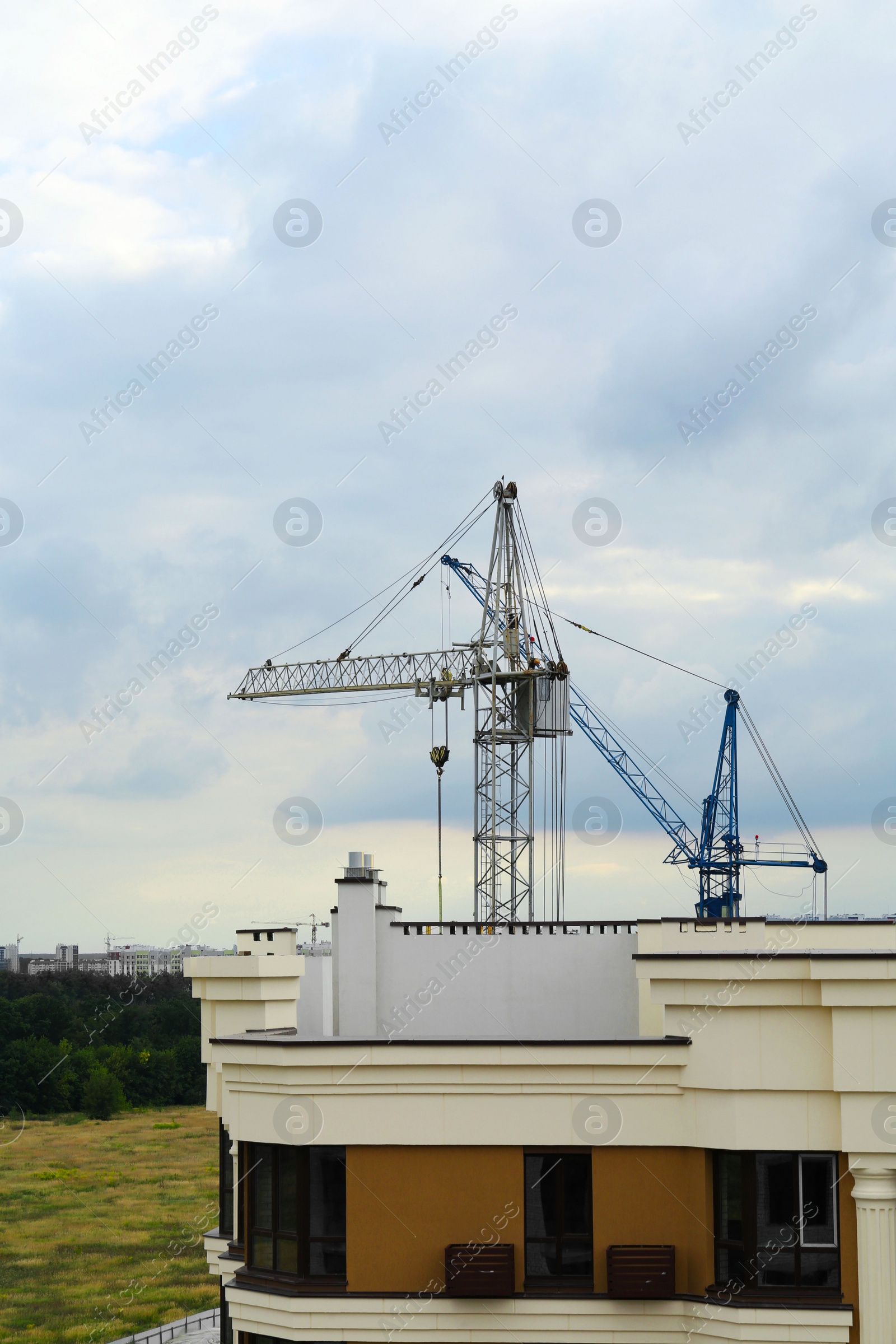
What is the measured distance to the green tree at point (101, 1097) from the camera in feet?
347

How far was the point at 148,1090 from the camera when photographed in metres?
112

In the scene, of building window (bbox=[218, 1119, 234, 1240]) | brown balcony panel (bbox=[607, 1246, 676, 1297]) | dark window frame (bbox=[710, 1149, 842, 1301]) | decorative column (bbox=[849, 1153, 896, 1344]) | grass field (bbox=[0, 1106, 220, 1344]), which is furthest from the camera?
grass field (bbox=[0, 1106, 220, 1344])

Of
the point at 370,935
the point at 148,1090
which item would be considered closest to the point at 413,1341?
the point at 370,935

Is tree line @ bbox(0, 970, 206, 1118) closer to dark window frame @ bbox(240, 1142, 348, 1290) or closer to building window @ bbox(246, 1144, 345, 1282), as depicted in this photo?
dark window frame @ bbox(240, 1142, 348, 1290)

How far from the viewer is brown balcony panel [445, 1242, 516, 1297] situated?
16031 millimetres

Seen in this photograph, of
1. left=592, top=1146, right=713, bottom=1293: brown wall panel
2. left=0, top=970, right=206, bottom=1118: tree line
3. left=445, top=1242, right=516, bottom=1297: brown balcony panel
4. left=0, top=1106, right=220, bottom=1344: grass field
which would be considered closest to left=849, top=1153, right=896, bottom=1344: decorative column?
left=592, top=1146, right=713, bottom=1293: brown wall panel

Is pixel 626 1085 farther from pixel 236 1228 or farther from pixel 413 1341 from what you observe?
pixel 236 1228

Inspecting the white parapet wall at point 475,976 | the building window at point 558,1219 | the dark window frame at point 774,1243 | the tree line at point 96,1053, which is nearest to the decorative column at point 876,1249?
the dark window frame at point 774,1243

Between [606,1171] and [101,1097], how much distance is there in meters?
99.9

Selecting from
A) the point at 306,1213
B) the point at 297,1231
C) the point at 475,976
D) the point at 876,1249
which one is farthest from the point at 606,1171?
the point at 475,976

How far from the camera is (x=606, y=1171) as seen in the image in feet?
53.9

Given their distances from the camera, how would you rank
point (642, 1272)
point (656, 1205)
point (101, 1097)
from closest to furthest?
1. point (642, 1272)
2. point (656, 1205)
3. point (101, 1097)

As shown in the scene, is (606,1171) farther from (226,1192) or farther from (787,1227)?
(226,1192)

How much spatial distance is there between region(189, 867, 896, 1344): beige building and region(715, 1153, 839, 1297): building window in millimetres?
29
